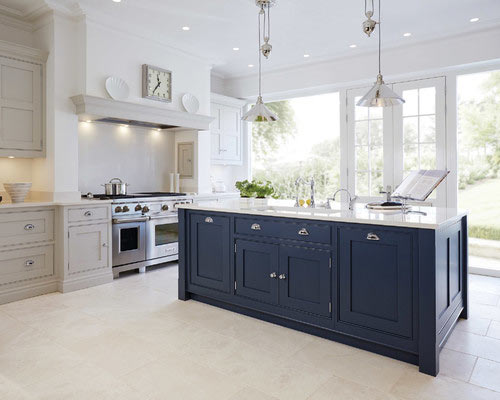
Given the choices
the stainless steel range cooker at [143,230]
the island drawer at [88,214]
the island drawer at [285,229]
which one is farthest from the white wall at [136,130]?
the island drawer at [285,229]

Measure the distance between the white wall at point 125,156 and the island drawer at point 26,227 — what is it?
896mm

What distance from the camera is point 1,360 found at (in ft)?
7.98

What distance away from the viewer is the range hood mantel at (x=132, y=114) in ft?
13.3

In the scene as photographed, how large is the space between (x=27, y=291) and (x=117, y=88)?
7.57 feet

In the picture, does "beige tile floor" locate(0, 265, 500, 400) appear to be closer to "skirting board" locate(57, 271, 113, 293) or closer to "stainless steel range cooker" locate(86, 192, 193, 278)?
"skirting board" locate(57, 271, 113, 293)

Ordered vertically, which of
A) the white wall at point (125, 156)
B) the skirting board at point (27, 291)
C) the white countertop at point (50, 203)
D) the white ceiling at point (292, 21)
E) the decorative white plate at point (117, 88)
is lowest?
the skirting board at point (27, 291)

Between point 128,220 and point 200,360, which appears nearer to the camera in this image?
point 200,360

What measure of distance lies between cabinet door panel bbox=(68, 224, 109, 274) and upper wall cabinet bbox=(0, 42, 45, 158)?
35.9 inches

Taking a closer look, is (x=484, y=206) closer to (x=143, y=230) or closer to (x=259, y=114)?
(x=259, y=114)

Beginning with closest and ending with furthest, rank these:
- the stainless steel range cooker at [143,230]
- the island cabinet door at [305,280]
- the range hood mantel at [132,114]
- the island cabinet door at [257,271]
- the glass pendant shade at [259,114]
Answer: the island cabinet door at [305,280] → the island cabinet door at [257,271] → the glass pendant shade at [259,114] → the range hood mantel at [132,114] → the stainless steel range cooker at [143,230]

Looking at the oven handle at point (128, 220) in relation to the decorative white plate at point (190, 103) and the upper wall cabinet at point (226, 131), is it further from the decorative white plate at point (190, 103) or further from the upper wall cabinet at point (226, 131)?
the upper wall cabinet at point (226, 131)

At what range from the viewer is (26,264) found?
3.70 m

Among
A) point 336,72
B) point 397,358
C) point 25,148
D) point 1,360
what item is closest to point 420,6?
point 336,72

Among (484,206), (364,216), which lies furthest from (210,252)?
(484,206)
